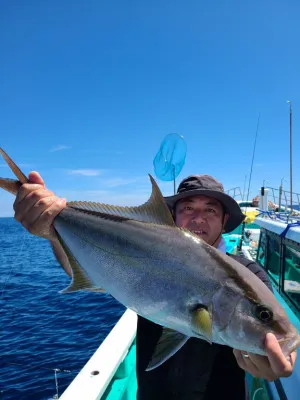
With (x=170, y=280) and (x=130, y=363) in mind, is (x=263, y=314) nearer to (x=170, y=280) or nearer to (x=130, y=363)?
(x=170, y=280)

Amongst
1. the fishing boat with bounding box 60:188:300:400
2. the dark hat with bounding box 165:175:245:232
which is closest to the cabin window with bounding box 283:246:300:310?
the fishing boat with bounding box 60:188:300:400

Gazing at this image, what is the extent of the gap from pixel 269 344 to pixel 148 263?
784 mm

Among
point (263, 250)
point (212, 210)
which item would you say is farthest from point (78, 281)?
point (263, 250)

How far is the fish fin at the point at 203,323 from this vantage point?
1.69m

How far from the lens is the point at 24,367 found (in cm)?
888

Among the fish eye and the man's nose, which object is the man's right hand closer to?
the man's nose

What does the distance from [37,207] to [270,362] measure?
1886 mm

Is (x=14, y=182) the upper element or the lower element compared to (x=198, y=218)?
upper

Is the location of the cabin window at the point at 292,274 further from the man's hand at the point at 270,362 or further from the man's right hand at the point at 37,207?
the man's right hand at the point at 37,207

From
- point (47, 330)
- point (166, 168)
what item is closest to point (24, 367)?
point (47, 330)

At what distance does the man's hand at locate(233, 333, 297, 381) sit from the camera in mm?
1617

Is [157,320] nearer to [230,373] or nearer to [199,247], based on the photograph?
[199,247]

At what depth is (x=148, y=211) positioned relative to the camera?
215 centimetres

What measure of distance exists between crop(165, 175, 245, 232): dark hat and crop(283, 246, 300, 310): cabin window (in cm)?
195
